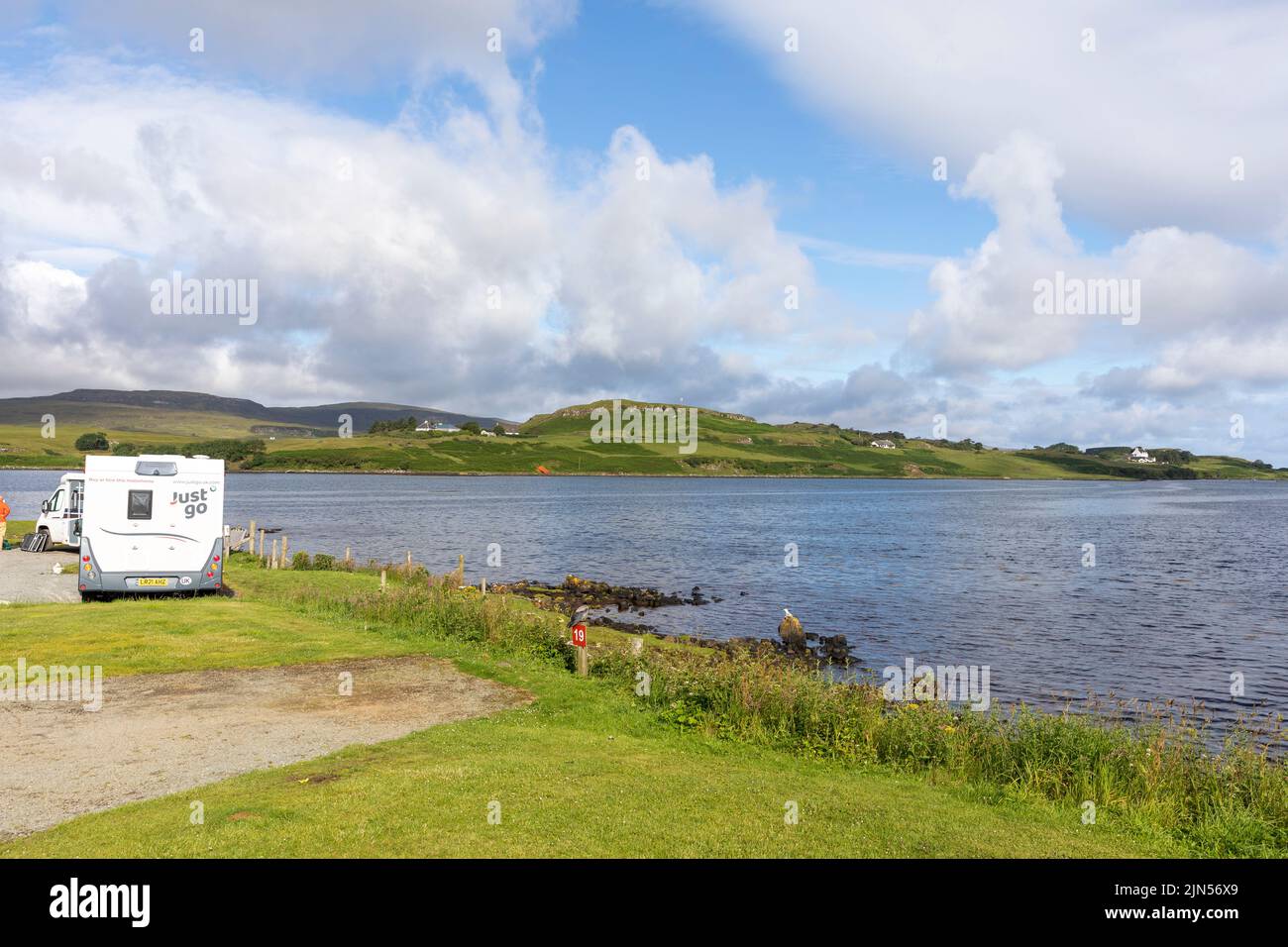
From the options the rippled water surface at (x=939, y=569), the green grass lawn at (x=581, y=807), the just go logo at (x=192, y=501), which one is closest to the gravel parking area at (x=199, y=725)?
the green grass lawn at (x=581, y=807)

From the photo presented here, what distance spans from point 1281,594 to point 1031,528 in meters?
43.8

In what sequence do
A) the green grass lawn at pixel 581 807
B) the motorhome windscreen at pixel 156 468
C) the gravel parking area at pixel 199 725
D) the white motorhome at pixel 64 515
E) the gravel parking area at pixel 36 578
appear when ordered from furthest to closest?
the white motorhome at pixel 64 515
the gravel parking area at pixel 36 578
the motorhome windscreen at pixel 156 468
the gravel parking area at pixel 199 725
the green grass lawn at pixel 581 807

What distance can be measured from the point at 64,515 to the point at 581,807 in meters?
42.7

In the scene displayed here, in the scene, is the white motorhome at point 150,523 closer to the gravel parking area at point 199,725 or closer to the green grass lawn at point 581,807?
the gravel parking area at point 199,725

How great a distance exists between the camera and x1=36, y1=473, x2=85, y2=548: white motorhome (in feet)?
136

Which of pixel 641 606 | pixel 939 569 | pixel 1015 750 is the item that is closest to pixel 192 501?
pixel 641 606

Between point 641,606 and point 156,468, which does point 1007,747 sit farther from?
point 641,606

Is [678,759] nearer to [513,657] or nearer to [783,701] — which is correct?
[783,701]

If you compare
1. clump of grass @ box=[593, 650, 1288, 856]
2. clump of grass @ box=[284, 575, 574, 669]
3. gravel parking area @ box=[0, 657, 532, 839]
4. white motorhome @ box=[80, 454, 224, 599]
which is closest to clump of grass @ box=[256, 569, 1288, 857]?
clump of grass @ box=[593, 650, 1288, 856]

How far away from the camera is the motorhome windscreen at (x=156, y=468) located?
2691 centimetres

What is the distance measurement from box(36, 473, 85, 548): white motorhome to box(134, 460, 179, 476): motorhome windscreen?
1837cm

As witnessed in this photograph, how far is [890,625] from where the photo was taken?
39.3m

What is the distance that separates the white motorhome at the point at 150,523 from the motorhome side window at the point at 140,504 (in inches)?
1.1

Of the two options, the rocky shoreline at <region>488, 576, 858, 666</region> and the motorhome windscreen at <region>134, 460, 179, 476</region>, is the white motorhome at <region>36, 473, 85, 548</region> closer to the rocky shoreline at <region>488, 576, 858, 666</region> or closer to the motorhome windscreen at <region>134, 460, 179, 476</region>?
the motorhome windscreen at <region>134, 460, 179, 476</region>
